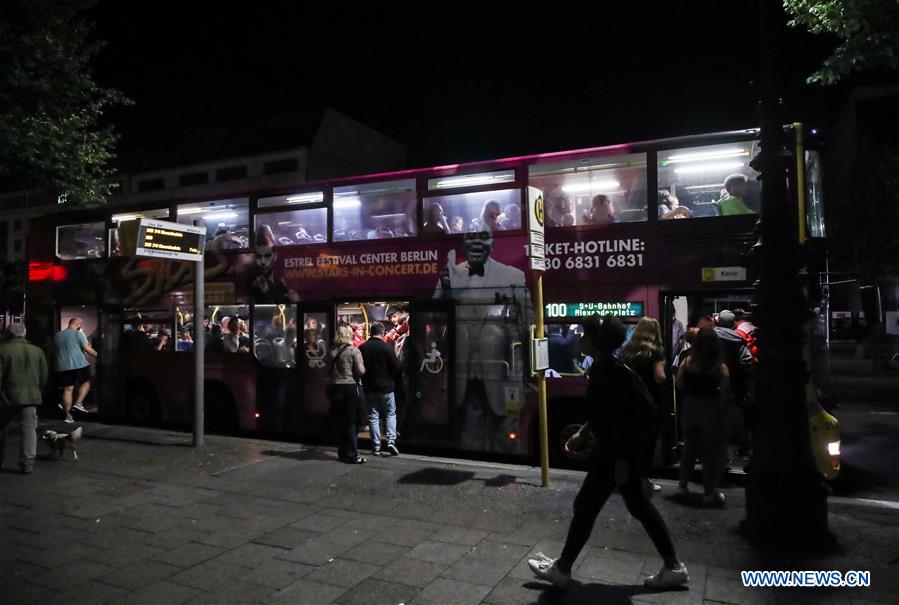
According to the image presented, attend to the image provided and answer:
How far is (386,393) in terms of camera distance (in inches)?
320

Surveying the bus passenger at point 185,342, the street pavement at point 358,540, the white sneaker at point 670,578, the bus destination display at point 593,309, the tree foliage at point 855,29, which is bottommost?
the street pavement at point 358,540

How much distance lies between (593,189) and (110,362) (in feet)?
29.2

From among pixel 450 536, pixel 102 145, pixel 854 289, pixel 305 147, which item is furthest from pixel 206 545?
pixel 854 289

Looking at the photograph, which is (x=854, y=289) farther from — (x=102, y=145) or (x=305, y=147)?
(x=102, y=145)

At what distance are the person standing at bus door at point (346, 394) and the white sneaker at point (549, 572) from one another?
4.05 metres

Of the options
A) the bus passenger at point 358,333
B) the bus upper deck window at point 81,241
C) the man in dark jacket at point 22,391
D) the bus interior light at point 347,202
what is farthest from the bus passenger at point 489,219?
the bus upper deck window at point 81,241

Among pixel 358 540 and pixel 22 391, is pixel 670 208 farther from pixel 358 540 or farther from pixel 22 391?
pixel 22 391

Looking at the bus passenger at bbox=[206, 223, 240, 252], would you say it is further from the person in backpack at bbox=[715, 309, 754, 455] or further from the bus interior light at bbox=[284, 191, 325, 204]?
the person in backpack at bbox=[715, 309, 754, 455]

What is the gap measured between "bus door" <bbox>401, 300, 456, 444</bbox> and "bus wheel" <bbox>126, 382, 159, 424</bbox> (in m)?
5.17

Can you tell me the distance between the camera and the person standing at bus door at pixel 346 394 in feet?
26.2

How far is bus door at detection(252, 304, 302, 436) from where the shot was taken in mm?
9359

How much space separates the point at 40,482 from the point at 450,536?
506 centimetres

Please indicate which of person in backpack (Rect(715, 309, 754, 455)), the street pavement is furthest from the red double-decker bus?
the street pavement

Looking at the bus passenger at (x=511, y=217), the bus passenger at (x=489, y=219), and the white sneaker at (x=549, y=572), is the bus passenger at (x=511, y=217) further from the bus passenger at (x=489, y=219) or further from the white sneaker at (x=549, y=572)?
the white sneaker at (x=549, y=572)
